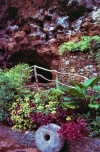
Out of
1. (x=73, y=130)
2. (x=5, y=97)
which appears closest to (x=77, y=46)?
(x=5, y=97)

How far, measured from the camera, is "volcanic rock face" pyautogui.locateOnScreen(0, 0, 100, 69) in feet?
30.7

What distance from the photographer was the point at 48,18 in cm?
1017

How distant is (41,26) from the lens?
Result: 10.3 m

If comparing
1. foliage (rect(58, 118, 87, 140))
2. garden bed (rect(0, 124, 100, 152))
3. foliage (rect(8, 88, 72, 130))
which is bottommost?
garden bed (rect(0, 124, 100, 152))

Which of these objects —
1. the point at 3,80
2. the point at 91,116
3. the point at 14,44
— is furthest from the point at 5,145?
the point at 14,44

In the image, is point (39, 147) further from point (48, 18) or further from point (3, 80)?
point (48, 18)

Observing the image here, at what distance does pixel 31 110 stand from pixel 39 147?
3.44 feet

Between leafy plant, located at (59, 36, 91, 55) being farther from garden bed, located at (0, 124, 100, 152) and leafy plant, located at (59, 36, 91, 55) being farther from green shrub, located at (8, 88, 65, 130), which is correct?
garden bed, located at (0, 124, 100, 152)

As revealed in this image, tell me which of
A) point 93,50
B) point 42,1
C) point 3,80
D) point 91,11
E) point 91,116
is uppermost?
point 42,1

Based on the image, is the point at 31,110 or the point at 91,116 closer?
the point at 91,116

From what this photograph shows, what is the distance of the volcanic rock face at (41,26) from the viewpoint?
30.7 ft

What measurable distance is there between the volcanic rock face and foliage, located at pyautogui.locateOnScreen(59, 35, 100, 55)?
0.49m

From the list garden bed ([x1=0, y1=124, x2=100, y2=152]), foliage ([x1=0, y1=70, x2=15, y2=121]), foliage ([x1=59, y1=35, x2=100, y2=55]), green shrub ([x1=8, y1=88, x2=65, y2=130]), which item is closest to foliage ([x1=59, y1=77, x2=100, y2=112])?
green shrub ([x1=8, y1=88, x2=65, y2=130])

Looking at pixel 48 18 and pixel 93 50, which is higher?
pixel 48 18
